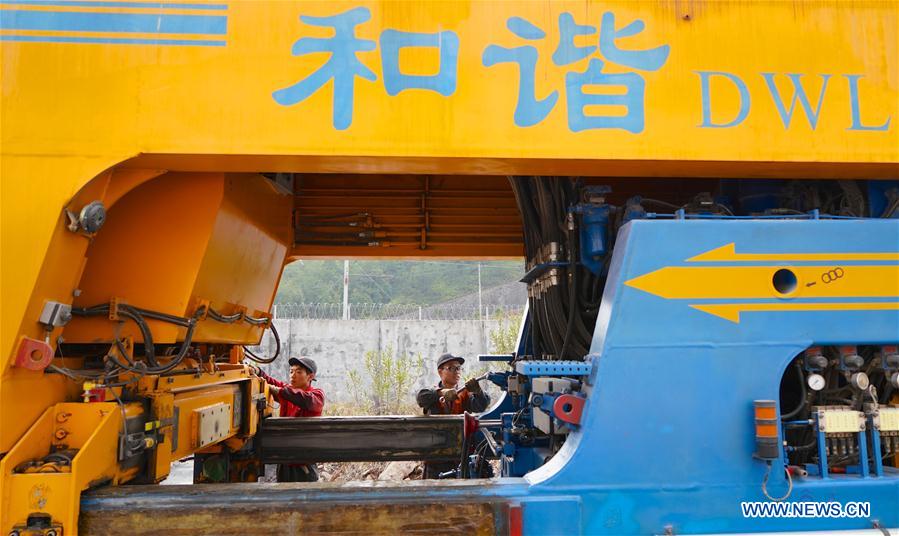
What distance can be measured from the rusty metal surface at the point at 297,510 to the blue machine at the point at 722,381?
4.2 inches

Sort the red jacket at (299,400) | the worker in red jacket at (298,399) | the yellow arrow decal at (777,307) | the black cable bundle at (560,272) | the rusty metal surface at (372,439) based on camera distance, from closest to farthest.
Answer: the yellow arrow decal at (777,307), the black cable bundle at (560,272), the rusty metal surface at (372,439), the worker in red jacket at (298,399), the red jacket at (299,400)

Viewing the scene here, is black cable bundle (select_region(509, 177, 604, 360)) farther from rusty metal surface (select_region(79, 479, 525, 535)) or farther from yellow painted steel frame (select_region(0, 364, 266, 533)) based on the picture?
yellow painted steel frame (select_region(0, 364, 266, 533))

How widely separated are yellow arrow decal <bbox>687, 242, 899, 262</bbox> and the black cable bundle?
73 cm

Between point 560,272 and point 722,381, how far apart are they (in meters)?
0.99

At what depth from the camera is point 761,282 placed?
→ 2066 mm

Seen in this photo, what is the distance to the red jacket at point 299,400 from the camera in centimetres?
486

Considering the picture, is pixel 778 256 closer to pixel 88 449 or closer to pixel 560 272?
pixel 560 272

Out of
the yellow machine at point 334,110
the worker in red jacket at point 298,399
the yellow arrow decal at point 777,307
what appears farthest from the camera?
the worker in red jacket at point 298,399

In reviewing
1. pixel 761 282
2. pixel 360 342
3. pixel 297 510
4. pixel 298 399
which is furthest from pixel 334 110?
pixel 360 342

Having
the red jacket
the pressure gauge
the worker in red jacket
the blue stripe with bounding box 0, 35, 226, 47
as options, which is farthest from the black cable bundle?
the red jacket

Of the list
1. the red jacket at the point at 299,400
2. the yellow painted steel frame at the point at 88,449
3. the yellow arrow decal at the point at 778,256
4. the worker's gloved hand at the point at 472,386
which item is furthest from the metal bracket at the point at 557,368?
the red jacket at the point at 299,400

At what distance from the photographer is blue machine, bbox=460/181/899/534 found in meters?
1.98

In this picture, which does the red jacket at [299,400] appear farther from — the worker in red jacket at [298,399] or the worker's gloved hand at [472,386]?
the worker's gloved hand at [472,386]

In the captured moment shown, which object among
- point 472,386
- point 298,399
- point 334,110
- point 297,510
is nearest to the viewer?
point 297,510
